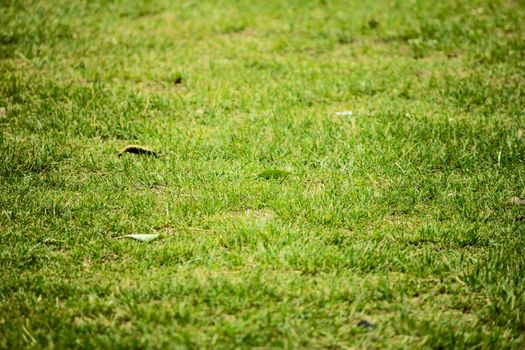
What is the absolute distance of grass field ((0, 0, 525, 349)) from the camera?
99.9 inches

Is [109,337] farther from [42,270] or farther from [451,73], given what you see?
[451,73]

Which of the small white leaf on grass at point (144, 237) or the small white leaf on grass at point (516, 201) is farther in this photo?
the small white leaf on grass at point (516, 201)

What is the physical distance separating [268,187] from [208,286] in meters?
0.99

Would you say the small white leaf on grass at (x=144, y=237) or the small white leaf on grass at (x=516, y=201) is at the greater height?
the small white leaf on grass at (x=144, y=237)

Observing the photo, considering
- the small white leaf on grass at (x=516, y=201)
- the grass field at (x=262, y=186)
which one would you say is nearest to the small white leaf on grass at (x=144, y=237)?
the grass field at (x=262, y=186)

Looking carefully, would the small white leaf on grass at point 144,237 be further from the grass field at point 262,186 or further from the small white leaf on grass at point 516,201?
the small white leaf on grass at point 516,201

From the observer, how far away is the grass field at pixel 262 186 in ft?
8.32

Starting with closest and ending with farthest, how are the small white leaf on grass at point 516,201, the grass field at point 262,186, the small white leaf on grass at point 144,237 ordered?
the grass field at point 262,186 → the small white leaf on grass at point 144,237 → the small white leaf on grass at point 516,201

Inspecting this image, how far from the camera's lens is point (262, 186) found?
3541 mm

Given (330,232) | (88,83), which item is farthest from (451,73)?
(88,83)

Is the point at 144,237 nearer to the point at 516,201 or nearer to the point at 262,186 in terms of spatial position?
the point at 262,186

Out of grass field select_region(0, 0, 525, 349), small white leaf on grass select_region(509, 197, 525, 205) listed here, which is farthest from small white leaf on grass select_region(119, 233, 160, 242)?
small white leaf on grass select_region(509, 197, 525, 205)

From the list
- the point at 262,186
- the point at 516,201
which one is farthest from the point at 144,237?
the point at 516,201

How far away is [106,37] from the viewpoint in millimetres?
6176
